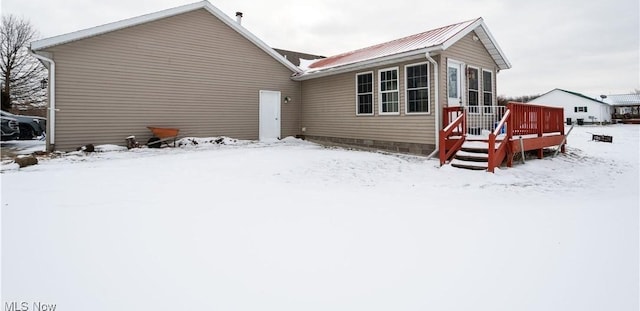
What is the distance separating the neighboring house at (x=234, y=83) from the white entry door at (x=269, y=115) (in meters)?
0.04

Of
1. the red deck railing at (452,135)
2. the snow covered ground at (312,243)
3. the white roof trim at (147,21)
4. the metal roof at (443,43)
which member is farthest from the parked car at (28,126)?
the red deck railing at (452,135)

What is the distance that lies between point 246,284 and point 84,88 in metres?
9.90

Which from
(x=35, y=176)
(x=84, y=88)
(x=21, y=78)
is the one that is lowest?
(x=35, y=176)

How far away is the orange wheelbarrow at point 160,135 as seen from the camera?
10.3m

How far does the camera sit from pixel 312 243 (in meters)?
3.05

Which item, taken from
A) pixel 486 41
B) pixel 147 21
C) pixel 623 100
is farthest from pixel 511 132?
pixel 623 100

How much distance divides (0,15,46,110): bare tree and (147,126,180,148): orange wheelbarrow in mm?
22460

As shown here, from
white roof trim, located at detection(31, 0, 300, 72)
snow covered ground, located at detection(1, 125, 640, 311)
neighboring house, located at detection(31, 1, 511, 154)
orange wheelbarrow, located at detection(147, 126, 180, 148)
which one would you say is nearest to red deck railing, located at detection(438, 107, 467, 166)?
neighboring house, located at detection(31, 1, 511, 154)

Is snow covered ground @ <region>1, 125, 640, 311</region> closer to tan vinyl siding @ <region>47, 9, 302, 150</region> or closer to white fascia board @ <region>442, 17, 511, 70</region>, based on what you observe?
white fascia board @ <region>442, 17, 511, 70</region>

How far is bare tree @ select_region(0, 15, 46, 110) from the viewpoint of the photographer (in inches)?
987

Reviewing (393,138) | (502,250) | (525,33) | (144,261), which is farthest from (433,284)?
(525,33)

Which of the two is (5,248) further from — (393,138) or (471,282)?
(393,138)

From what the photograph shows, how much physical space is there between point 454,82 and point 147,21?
925 centimetres

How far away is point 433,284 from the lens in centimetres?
235
